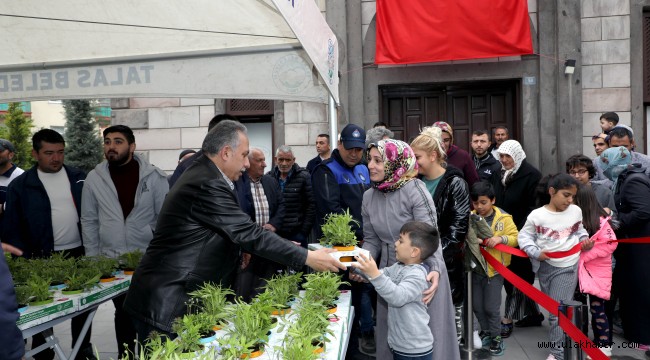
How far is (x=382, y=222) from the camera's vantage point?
3809mm

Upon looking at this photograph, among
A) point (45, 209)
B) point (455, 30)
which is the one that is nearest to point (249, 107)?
point (455, 30)

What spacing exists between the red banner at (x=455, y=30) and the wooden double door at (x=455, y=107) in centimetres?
88

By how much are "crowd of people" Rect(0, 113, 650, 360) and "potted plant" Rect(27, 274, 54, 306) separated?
1.67ft

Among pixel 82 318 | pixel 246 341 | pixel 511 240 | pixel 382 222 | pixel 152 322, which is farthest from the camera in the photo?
pixel 511 240

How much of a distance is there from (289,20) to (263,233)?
1367mm

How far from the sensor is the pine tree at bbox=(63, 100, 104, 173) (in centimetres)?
2258

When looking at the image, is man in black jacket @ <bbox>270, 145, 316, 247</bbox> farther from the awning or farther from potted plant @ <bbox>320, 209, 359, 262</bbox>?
potted plant @ <bbox>320, 209, 359, 262</bbox>

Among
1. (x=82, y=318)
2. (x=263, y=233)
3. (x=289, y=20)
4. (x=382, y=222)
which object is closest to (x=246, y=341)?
(x=263, y=233)

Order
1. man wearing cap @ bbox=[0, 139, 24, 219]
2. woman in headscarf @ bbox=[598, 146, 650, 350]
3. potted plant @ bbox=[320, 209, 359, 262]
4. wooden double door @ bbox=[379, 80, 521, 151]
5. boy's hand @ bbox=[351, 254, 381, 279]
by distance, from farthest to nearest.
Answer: wooden double door @ bbox=[379, 80, 521, 151] < man wearing cap @ bbox=[0, 139, 24, 219] < woman in headscarf @ bbox=[598, 146, 650, 350] < potted plant @ bbox=[320, 209, 359, 262] < boy's hand @ bbox=[351, 254, 381, 279]

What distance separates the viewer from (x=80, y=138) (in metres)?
22.6

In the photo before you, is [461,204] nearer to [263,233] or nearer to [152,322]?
[263,233]

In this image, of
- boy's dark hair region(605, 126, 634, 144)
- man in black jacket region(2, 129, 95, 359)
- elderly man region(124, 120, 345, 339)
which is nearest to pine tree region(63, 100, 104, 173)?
man in black jacket region(2, 129, 95, 359)

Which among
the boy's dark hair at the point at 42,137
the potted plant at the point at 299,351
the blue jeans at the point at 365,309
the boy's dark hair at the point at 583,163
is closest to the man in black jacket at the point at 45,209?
the boy's dark hair at the point at 42,137

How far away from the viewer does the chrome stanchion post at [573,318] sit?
10.1 ft
